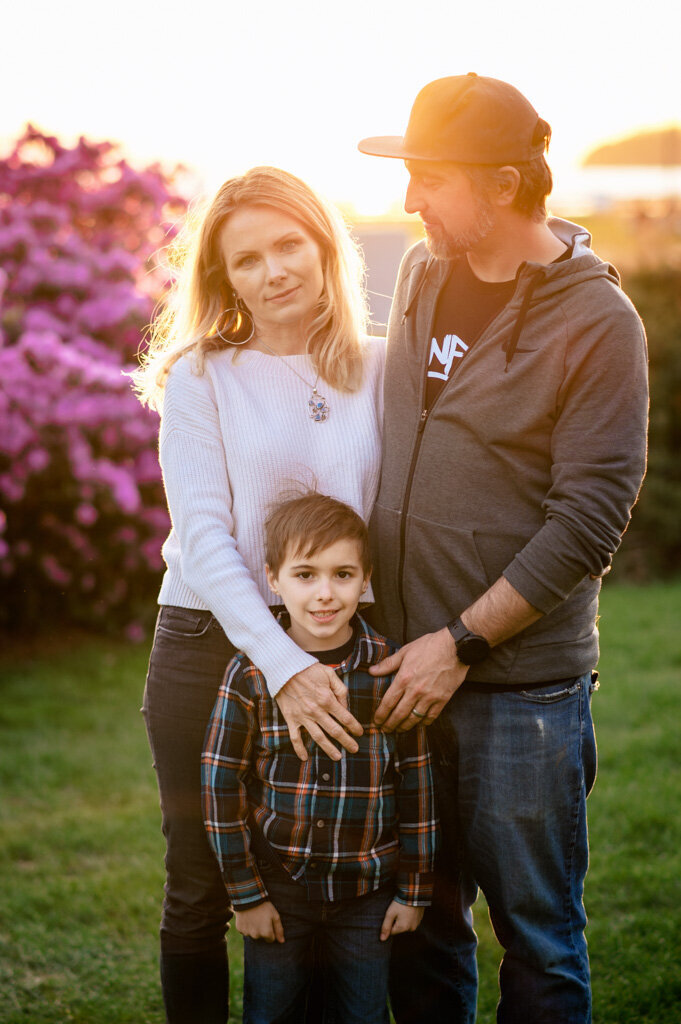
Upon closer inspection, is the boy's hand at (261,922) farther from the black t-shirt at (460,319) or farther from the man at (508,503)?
the black t-shirt at (460,319)

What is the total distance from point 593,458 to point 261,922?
1.29 meters

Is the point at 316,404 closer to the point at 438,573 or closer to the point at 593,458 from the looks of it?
the point at 438,573

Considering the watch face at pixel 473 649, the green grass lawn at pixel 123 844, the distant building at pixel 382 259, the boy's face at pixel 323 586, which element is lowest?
the green grass lawn at pixel 123 844

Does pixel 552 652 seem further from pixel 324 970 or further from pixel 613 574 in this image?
pixel 613 574

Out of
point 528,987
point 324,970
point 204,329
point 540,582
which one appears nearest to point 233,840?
point 324,970

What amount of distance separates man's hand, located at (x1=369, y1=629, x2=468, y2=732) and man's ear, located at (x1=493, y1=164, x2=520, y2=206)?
3.22 ft

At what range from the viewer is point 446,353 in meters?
2.37

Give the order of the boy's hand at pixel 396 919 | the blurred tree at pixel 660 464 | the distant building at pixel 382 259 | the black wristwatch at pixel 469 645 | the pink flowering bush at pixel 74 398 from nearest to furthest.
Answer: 1. the black wristwatch at pixel 469 645
2. the boy's hand at pixel 396 919
3. the pink flowering bush at pixel 74 398
4. the distant building at pixel 382 259
5. the blurred tree at pixel 660 464

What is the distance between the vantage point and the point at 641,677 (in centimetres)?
573

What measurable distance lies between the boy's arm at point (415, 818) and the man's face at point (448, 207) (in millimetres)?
1122

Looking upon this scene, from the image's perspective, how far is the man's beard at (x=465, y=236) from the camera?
89.3 inches

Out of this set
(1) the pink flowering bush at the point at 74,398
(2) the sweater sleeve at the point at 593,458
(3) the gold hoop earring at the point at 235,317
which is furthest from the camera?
(1) the pink flowering bush at the point at 74,398

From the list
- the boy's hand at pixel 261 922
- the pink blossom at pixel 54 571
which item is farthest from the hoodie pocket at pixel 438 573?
the pink blossom at pixel 54 571

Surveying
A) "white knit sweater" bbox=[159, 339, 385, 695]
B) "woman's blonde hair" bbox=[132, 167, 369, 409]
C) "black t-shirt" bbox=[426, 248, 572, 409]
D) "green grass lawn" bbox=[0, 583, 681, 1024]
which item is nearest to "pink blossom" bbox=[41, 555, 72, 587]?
"green grass lawn" bbox=[0, 583, 681, 1024]
